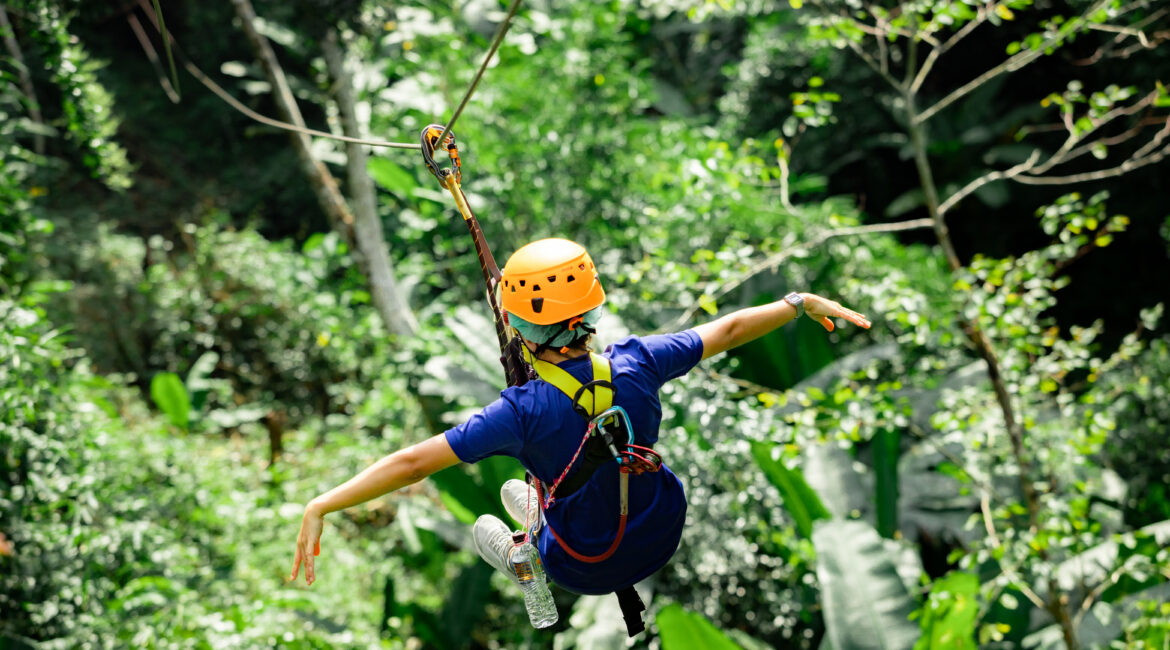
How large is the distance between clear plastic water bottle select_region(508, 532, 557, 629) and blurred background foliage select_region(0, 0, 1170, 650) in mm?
1296

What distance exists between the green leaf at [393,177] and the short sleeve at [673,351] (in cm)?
508

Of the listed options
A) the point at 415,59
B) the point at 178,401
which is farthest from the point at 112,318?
the point at 415,59

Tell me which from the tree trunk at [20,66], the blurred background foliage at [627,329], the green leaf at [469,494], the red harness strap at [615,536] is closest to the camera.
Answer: the red harness strap at [615,536]

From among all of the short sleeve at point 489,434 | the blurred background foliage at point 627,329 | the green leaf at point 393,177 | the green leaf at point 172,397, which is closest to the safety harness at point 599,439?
the short sleeve at point 489,434

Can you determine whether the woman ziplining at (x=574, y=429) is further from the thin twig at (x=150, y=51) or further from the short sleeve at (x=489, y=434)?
the thin twig at (x=150, y=51)

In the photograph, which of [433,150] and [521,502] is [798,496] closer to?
[521,502]

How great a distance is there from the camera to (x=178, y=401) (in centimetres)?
661

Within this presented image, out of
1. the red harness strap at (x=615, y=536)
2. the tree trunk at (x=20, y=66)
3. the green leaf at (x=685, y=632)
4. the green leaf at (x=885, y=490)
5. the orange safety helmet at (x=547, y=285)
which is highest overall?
the tree trunk at (x=20, y=66)

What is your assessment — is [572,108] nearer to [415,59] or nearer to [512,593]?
[415,59]

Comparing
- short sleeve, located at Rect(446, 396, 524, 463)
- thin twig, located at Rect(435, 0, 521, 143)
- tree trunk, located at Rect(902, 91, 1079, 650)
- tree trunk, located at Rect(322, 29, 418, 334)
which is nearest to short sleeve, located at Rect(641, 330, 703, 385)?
short sleeve, located at Rect(446, 396, 524, 463)

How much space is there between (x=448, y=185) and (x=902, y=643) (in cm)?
265

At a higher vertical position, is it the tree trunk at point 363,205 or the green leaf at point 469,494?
the tree trunk at point 363,205

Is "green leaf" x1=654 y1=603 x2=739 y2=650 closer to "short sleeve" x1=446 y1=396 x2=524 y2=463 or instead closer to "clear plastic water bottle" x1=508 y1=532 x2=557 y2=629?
"clear plastic water bottle" x1=508 y1=532 x2=557 y2=629

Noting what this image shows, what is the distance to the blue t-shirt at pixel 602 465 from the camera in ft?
5.49
